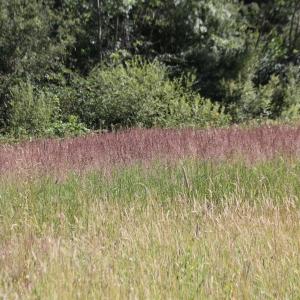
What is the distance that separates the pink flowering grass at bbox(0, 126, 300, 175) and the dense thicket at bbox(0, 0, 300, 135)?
5.94 meters

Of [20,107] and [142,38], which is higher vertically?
[142,38]

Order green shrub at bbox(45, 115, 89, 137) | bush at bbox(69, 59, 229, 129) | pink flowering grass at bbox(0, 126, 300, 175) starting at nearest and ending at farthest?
1. pink flowering grass at bbox(0, 126, 300, 175)
2. green shrub at bbox(45, 115, 89, 137)
3. bush at bbox(69, 59, 229, 129)

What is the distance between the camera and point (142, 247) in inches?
142

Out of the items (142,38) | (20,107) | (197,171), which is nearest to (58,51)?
(20,107)

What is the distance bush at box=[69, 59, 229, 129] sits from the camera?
14.8 m

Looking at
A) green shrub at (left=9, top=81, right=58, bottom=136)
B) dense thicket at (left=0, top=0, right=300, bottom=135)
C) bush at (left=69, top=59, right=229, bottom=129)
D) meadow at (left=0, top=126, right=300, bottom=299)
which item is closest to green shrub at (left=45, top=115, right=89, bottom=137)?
dense thicket at (left=0, top=0, right=300, bottom=135)

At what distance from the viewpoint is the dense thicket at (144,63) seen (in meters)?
14.9

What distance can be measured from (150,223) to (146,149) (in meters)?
3.00

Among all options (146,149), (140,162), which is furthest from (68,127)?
(140,162)

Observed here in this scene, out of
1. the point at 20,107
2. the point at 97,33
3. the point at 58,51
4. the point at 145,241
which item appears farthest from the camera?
Answer: the point at 97,33

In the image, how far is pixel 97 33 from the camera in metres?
18.0

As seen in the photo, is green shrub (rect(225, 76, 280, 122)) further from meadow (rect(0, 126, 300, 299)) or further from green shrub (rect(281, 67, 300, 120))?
meadow (rect(0, 126, 300, 299))

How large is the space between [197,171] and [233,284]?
2905 millimetres

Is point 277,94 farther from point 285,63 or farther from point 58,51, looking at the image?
point 58,51
